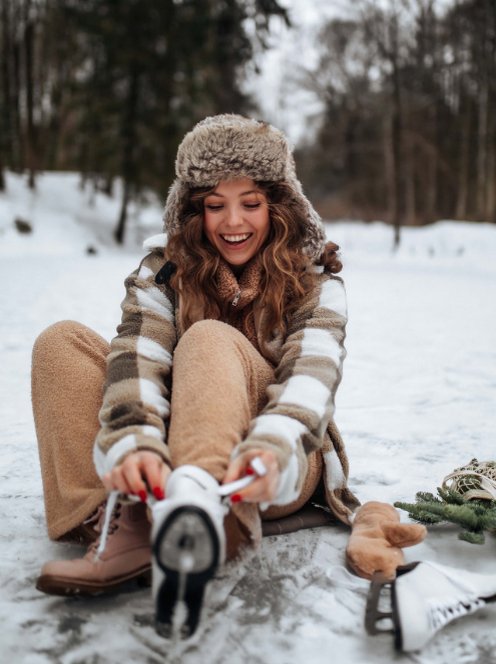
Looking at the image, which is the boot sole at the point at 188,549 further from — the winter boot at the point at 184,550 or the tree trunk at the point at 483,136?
the tree trunk at the point at 483,136

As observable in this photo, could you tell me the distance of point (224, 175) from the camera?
169 cm

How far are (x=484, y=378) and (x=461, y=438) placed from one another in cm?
112

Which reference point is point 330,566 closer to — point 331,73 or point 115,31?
point 115,31

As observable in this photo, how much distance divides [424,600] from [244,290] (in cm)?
92

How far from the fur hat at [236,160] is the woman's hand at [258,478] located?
77 centimetres

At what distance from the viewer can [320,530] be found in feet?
5.46

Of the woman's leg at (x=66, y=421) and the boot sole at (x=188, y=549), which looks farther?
the woman's leg at (x=66, y=421)

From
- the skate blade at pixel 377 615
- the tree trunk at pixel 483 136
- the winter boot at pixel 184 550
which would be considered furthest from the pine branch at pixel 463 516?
the tree trunk at pixel 483 136

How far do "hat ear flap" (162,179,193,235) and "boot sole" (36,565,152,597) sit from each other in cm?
95

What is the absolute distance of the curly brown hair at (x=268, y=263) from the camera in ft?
5.52

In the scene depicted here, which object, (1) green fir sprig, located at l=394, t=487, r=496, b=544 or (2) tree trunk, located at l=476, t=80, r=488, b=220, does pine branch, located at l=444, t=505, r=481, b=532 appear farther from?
(2) tree trunk, located at l=476, t=80, r=488, b=220

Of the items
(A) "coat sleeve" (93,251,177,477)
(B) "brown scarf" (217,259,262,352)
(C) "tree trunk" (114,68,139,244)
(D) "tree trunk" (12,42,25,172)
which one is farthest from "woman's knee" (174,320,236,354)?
(D) "tree trunk" (12,42,25,172)

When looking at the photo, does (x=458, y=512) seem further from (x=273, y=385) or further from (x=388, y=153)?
(x=388, y=153)

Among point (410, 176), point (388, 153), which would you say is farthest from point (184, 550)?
point (388, 153)
